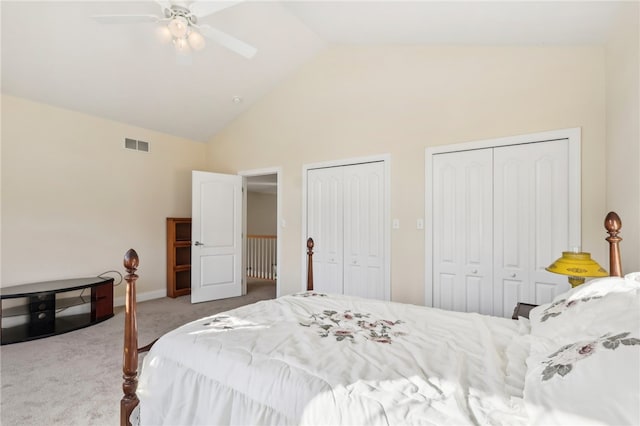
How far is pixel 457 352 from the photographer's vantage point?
129 cm

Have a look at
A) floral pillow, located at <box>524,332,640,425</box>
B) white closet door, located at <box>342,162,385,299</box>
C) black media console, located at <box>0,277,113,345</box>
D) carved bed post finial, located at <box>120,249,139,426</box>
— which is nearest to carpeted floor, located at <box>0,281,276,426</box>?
black media console, located at <box>0,277,113,345</box>

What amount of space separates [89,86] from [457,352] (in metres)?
4.62

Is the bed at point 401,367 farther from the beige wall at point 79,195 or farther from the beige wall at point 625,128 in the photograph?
the beige wall at point 79,195

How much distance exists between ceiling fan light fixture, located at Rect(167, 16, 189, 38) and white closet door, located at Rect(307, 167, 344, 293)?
88.2 inches

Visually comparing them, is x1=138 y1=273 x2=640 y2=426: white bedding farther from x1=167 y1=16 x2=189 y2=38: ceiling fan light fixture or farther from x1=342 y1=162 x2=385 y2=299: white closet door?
x1=167 y1=16 x2=189 y2=38: ceiling fan light fixture

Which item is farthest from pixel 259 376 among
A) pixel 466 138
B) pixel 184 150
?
pixel 184 150

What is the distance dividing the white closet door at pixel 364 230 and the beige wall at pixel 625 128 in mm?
2003

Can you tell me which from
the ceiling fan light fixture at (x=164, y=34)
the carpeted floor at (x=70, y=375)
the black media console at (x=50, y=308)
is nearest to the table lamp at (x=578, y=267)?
the carpeted floor at (x=70, y=375)

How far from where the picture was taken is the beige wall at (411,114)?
2.62 m

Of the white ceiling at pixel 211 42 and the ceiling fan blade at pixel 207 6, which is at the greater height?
the white ceiling at pixel 211 42

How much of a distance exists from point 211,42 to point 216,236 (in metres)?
2.73

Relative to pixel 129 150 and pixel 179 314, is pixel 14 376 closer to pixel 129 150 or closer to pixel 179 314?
pixel 179 314

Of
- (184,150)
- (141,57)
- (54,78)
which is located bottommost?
(184,150)

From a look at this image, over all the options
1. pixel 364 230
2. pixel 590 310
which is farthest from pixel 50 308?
pixel 590 310
